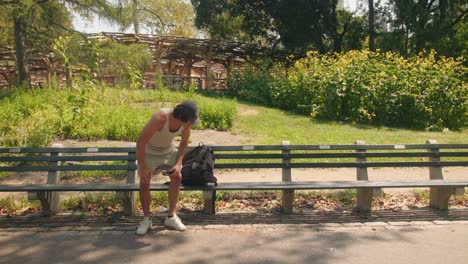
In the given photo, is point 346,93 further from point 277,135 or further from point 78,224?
point 78,224

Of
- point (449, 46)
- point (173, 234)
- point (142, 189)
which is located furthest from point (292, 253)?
point (449, 46)

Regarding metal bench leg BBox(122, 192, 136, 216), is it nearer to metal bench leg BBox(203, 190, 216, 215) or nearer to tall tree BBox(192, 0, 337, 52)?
metal bench leg BBox(203, 190, 216, 215)

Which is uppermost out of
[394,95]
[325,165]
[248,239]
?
[394,95]

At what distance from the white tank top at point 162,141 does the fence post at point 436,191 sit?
3432mm

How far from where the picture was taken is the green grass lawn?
984 centimetres

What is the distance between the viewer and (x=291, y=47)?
78.3ft

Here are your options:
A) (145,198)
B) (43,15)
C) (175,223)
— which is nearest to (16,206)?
(145,198)

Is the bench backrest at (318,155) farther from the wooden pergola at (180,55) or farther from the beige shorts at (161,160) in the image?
the wooden pergola at (180,55)

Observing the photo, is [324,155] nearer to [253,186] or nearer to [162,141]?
[253,186]

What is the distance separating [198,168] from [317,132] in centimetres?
634

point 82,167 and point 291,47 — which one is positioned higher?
point 291,47

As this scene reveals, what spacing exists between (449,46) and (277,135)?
1422 cm

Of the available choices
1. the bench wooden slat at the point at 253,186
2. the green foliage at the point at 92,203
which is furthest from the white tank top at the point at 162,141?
the green foliage at the point at 92,203

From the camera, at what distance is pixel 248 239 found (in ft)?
14.6
